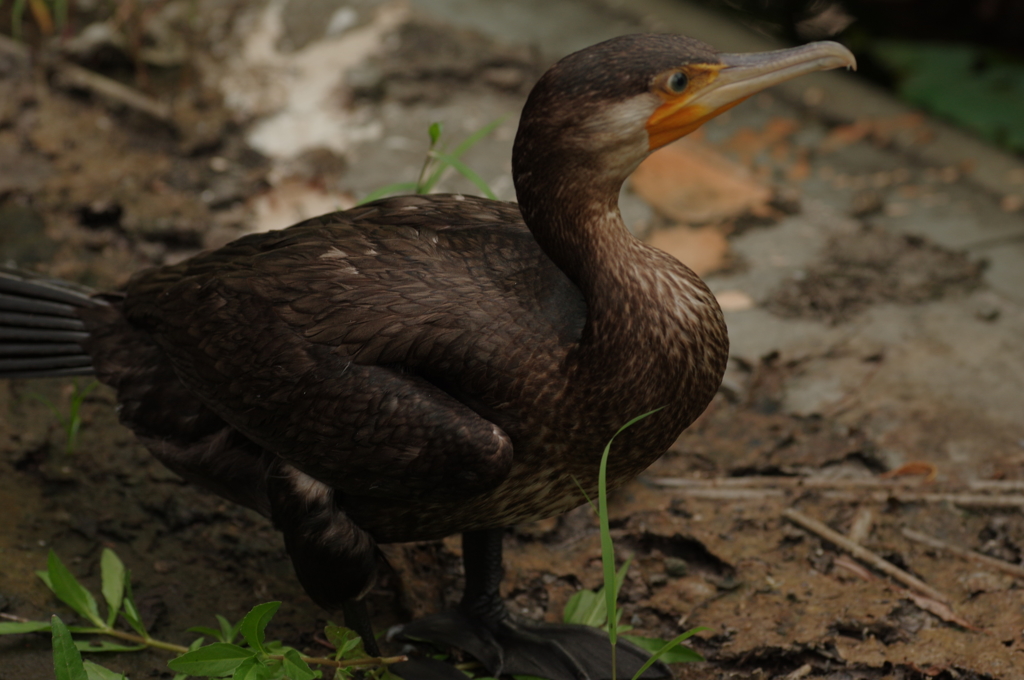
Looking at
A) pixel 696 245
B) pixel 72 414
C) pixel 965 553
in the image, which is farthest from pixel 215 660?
pixel 696 245

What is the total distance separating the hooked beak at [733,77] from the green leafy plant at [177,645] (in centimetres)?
138

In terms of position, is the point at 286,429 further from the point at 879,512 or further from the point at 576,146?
the point at 879,512

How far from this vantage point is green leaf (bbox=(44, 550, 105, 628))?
2736 mm

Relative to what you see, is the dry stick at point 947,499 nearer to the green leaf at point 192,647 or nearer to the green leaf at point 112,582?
the green leaf at point 192,647

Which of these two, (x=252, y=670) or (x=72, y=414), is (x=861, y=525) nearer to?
(x=252, y=670)

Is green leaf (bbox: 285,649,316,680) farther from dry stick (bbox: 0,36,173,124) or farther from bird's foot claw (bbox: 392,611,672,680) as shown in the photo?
dry stick (bbox: 0,36,173,124)

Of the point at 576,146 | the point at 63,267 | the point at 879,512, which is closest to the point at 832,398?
the point at 879,512

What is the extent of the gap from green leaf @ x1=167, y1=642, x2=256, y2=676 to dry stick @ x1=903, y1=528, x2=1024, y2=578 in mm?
1917

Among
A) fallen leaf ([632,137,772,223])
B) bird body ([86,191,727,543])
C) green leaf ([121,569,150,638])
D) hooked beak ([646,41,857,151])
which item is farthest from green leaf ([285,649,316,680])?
fallen leaf ([632,137,772,223])

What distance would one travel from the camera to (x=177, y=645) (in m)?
2.80

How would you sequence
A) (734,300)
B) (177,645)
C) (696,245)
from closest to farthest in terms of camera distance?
1. (177,645)
2. (734,300)
3. (696,245)

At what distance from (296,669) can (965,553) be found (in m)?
1.90

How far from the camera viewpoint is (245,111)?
5.02 m

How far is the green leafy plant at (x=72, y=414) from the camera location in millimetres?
3230
